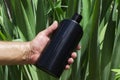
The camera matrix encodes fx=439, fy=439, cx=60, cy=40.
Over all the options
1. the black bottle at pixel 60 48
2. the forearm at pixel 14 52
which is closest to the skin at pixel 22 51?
the forearm at pixel 14 52

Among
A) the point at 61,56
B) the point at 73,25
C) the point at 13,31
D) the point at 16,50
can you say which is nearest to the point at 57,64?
the point at 61,56

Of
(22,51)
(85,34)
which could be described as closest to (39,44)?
(22,51)

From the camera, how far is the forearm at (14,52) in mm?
1635

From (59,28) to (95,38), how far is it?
0.21 metres

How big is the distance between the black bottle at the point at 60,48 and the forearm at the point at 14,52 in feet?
0.52

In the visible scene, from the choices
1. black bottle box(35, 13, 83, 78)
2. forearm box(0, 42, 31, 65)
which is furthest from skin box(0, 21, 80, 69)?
black bottle box(35, 13, 83, 78)

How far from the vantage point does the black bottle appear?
1456 mm

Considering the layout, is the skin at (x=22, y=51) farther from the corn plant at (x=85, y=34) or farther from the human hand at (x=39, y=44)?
the corn plant at (x=85, y=34)

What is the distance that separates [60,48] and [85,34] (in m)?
0.34

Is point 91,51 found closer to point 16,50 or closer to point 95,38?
point 95,38

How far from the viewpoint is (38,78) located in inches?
75.3

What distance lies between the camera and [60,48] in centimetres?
146

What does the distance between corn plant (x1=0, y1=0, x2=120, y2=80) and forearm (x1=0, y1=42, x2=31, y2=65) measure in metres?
0.22

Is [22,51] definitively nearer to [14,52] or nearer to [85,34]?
[14,52]
